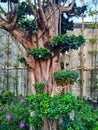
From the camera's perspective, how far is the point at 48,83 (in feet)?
12.7

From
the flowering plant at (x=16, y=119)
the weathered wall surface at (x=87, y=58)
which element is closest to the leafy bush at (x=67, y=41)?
the flowering plant at (x=16, y=119)

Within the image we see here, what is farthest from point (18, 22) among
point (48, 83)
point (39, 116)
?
point (39, 116)

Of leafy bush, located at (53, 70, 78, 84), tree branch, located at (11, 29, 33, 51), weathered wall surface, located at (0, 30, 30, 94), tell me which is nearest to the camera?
leafy bush, located at (53, 70, 78, 84)

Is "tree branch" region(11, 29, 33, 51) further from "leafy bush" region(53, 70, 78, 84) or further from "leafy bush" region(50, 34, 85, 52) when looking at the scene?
"leafy bush" region(53, 70, 78, 84)

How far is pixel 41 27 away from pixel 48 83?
2.83 feet

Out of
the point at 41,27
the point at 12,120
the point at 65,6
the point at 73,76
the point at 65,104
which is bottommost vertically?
the point at 12,120

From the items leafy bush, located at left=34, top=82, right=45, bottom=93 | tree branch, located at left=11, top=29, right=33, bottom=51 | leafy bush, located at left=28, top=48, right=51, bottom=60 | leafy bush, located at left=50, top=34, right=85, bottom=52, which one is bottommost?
leafy bush, located at left=34, top=82, right=45, bottom=93

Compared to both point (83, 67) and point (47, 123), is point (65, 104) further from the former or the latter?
point (83, 67)

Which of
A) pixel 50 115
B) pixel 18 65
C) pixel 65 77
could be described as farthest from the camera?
pixel 18 65

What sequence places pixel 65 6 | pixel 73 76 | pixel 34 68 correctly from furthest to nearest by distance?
pixel 65 6, pixel 34 68, pixel 73 76

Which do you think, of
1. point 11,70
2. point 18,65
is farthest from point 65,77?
point 11,70

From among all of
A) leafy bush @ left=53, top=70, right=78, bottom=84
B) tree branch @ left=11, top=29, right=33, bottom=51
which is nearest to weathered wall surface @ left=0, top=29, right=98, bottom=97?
tree branch @ left=11, top=29, right=33, bottom=51

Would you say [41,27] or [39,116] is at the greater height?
[41,27]

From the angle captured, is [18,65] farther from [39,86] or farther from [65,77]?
[65,77]
